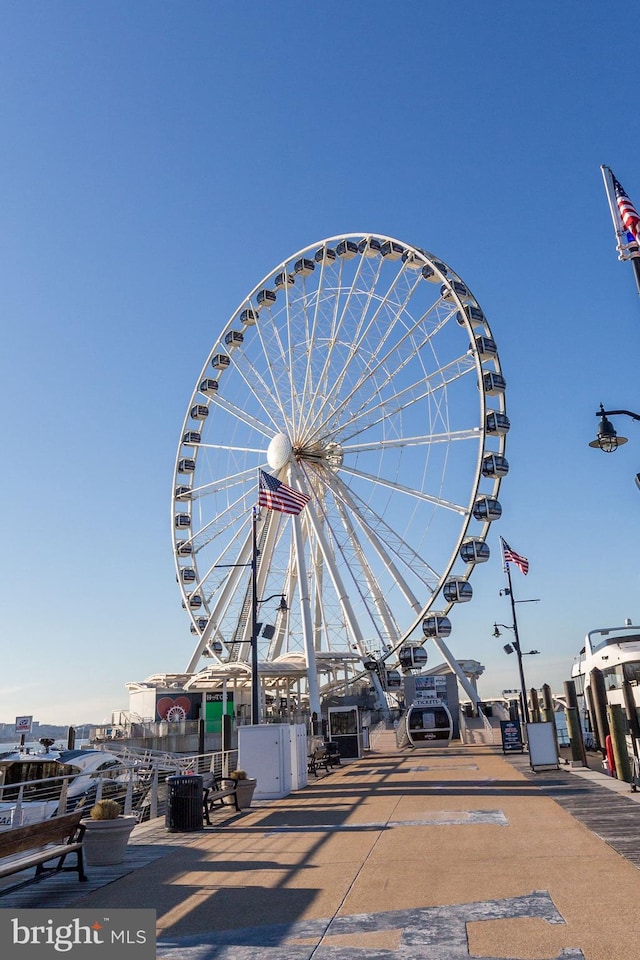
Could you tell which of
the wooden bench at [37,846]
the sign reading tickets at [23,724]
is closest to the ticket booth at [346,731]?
the sign reading tickets at [23,724]

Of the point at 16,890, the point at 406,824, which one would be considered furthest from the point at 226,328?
the point at 16,890

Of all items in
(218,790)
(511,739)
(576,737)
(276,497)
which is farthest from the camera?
(511,739)

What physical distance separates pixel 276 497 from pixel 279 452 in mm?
13392

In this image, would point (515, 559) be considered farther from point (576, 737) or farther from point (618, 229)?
point (618, 229)

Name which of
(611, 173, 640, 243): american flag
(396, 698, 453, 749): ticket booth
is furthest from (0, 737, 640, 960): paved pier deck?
(396, 698, 453, 749): ticket booth

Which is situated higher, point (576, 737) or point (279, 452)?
point (279, 452)

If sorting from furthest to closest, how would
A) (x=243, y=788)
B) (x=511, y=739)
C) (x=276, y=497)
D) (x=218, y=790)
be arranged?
(x=511, y=739), (x=276, y=497), (x=218, y=790), (x=243, y=788)

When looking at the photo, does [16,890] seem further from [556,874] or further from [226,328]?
[226,328]

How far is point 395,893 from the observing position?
7.37m

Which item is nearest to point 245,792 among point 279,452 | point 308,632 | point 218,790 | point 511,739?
point 218,790

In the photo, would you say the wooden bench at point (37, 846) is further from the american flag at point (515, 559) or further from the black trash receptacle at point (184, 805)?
the american flag at point (515, 559)

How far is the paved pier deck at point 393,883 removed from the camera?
5.81 metres

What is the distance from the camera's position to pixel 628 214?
32.4 ft

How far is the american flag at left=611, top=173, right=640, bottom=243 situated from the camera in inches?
377
